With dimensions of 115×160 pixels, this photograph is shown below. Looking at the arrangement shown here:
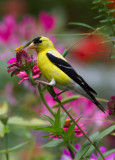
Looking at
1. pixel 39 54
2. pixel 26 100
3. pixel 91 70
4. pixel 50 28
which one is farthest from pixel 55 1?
pixel 39 54

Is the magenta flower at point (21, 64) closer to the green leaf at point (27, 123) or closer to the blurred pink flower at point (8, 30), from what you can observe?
the green leaf at point (27, 123)

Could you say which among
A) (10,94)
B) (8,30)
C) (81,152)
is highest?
(8,30)

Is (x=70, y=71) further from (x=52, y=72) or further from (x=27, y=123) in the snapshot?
(x=27, y=123)

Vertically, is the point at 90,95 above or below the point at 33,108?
above

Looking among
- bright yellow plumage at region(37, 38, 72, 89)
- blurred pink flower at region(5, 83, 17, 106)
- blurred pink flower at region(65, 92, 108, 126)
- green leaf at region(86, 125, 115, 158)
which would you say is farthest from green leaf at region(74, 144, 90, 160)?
blurred pink flower at region(5, 83, 17, 106)

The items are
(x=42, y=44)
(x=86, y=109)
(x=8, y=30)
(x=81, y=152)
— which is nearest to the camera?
(x=81, y=152)

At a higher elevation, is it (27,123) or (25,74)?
(25,74)

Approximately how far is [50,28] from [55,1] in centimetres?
100

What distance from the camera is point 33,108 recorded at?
0.94 metres

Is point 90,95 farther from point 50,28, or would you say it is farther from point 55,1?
point 55,1

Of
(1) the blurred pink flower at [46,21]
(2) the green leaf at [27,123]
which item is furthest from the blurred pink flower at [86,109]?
(1) the blurred pink flower at [46,21]

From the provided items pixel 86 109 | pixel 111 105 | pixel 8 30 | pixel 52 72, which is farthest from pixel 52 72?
pixel 8 30

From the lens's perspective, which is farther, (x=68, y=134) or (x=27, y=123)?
(x=27, y=123)

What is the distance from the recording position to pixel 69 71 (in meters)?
0.56
